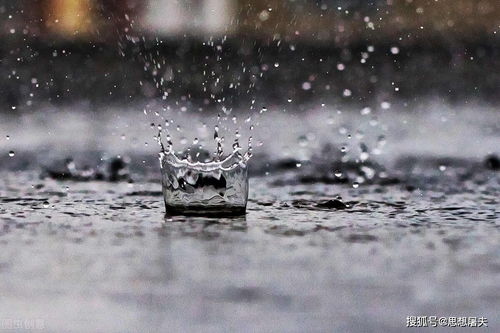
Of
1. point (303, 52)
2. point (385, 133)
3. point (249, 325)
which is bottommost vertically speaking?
point (249, 325)

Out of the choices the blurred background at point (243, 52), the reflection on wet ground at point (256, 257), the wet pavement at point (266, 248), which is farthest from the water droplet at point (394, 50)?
the reflection on wet ground at point (256, 257)

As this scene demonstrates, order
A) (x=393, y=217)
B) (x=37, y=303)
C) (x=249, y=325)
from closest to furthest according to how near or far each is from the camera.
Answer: (x=249, y=325) < (x=37, y=303) < (x=393, y=217)

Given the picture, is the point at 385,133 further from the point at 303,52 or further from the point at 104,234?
the point at 303,52

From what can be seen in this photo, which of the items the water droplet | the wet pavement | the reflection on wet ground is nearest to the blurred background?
the water droplet

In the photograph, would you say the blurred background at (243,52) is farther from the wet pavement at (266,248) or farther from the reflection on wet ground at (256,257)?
the reflection on wet ground at (256,257)

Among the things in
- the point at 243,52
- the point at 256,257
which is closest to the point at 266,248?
the point at 256,257

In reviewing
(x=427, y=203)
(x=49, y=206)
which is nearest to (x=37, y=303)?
(x=49, y=206)

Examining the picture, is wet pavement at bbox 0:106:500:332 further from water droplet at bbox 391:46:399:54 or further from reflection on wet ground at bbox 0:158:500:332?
water droplet at bbox 391:46:399:54

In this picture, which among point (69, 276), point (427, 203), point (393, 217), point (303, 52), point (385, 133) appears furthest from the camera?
point (303, 52)
